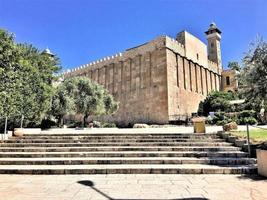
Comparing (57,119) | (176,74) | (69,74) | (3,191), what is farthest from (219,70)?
(3,191)

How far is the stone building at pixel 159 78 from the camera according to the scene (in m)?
31.2

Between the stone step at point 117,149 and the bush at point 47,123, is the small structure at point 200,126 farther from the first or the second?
the bush at point 47,123

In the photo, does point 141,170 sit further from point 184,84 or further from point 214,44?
point 214,44

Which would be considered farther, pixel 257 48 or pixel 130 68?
pixel 130 68

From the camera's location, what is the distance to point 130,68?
35.3 metres

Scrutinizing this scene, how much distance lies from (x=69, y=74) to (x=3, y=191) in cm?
4284

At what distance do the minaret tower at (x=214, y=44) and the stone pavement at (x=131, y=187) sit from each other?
41.2m

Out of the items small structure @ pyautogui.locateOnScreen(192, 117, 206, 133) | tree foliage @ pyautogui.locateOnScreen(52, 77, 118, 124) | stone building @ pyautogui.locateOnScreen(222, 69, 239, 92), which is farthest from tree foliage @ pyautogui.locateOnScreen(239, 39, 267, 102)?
stone building @ pyautogui.locateOnScreen(222, 69, 239, 92)

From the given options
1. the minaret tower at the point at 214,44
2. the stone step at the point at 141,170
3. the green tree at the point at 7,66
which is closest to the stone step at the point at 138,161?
the stone step at the point at 141,170

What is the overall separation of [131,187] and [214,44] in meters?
43.3

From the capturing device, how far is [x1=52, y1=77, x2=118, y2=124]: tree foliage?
820 inches

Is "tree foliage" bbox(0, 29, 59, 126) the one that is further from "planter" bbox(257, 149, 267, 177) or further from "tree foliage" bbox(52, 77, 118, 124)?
"planter" bbox(257, 149, 267, 177)

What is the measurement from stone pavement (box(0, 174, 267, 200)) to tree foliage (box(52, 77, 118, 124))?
14969 mm

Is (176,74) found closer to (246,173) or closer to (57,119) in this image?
(57,119)
